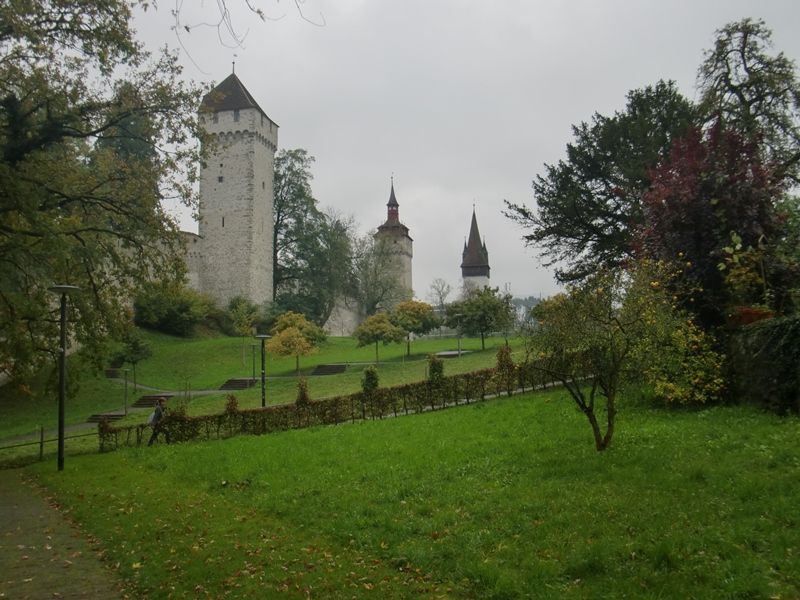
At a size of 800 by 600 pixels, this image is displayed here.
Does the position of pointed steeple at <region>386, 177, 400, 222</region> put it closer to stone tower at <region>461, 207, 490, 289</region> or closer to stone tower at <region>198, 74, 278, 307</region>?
stone tower at <region>461, 207, 490, 289</region>

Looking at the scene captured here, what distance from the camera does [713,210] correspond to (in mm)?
13633

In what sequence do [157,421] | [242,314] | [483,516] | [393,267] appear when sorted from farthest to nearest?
[393,267] → [242,314] → [157,421] → [483,516]

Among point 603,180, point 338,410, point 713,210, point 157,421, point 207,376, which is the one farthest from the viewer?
point 207,376

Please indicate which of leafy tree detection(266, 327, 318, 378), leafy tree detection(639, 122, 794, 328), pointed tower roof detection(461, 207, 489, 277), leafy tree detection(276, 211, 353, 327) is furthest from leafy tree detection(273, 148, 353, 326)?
leafy tree detection(639, 122, 794, 328)

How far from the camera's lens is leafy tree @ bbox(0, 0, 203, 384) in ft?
39.5

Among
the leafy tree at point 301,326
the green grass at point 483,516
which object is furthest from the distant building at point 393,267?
the green grass at point 483,516

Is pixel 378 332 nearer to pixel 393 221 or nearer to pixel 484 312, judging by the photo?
pixel 484 312

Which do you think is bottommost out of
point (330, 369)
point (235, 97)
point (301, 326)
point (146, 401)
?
point (146, 401)

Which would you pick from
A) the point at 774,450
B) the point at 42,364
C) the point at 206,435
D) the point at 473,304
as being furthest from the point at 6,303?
the point at 473,304

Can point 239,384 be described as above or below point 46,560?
above

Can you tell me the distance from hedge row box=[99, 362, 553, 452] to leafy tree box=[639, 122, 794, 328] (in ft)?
14.5

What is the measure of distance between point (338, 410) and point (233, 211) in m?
33.8

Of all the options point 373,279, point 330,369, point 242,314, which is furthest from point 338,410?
point 373,279

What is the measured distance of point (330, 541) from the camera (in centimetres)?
660
